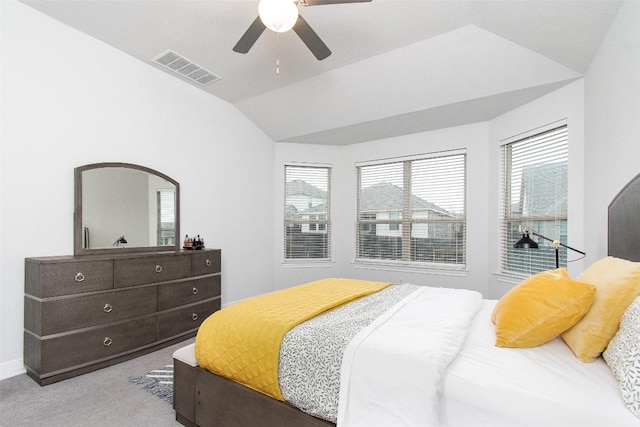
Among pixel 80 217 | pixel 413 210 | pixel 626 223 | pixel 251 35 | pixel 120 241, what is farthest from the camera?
pixel 413 210

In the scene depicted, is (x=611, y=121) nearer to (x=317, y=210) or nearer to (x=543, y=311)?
(x=543, y=311)

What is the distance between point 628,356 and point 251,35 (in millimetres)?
2658

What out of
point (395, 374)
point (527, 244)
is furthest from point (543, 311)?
point (527, 244)

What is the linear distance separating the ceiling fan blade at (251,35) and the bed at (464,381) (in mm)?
2076

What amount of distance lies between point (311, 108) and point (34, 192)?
3.04 meters

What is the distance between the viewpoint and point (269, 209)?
201 inches

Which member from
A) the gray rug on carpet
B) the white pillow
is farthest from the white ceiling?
the gray rug on carpet

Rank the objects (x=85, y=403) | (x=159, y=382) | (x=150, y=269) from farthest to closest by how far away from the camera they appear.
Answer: (x=150, y=269) → (x=159, y=382) → (x=85, y=403)

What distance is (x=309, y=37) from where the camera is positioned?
2369 millimetres

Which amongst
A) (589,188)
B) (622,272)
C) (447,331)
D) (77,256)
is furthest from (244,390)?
(589,188)

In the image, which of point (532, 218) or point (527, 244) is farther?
point (532, 218)

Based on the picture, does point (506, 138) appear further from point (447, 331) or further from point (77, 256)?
point (77, 256)

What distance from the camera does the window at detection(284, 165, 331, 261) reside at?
5266 millimetres

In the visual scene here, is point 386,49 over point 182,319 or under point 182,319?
over
